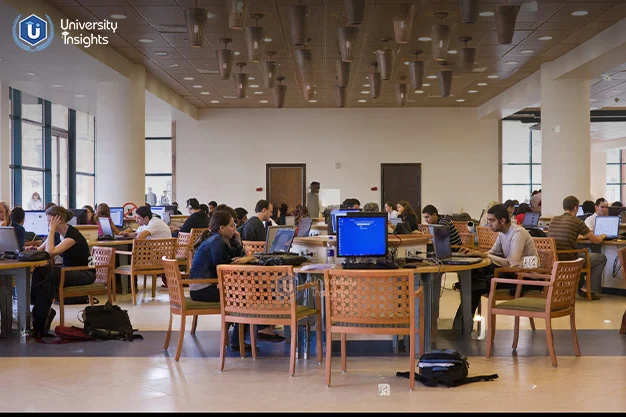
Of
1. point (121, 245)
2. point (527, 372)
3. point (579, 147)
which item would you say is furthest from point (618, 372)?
point (579, 147)

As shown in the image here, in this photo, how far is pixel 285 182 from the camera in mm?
18656

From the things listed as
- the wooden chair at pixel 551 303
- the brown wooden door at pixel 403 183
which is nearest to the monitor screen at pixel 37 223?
the wooden chair at pixel 551 303

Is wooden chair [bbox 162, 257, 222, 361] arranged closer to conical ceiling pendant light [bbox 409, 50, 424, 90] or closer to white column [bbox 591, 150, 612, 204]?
conical ceiling pendant light [bbox 409, 50, 424, 90]

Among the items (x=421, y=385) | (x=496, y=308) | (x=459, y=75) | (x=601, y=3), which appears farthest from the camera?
(x=459, y=75)

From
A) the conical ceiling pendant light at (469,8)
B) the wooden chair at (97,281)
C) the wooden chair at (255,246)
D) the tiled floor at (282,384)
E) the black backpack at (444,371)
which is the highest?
the conical ceiling pendant light at (469,8)

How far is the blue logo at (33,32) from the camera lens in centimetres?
855

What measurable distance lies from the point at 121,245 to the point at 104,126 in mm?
3200

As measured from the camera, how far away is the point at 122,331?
20.1ft

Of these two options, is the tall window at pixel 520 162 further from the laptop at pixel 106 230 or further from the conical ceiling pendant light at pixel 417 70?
the laptop at pixel 106 230

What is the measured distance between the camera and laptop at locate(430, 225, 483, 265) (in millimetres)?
5629

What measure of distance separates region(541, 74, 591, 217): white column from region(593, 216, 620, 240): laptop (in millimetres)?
3084

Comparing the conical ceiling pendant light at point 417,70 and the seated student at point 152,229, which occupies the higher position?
the conical ceiling pendant light at point 417,70

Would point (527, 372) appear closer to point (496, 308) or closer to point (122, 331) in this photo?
point (496, 308)

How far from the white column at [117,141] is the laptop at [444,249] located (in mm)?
7701
